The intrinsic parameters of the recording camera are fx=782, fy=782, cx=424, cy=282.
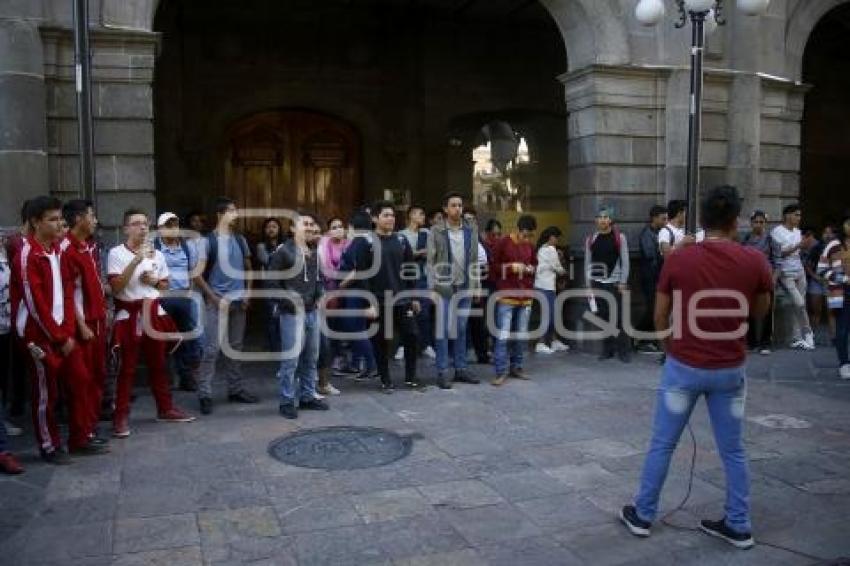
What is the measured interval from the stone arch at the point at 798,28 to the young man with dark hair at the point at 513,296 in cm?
570

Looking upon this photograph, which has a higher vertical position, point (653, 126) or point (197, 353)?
point (653, 126)

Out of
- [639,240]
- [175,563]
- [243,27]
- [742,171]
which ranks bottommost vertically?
[175,563]

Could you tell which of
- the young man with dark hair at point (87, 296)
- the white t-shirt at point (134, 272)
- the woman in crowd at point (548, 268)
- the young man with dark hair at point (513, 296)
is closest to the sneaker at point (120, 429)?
the young man with dark hair at point (87, 296)

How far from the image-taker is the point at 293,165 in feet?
49.1

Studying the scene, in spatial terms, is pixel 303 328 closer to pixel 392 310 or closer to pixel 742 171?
pixel 392 310

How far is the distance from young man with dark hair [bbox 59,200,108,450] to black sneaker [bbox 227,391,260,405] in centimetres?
145

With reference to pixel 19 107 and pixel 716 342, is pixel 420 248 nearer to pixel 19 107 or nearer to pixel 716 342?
pixel 19 107

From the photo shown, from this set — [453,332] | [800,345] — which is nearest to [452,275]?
[453,332]

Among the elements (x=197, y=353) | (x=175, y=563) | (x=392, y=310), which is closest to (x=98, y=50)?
(x=197, y=353)

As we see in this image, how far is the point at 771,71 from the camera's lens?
11.4m

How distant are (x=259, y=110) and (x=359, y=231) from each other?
7.47 meters

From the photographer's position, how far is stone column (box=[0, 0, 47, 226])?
25.4 ft

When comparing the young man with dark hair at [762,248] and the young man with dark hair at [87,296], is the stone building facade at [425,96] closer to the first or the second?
the young man with dark hair at [762,248]

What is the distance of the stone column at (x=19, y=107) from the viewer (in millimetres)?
7730
